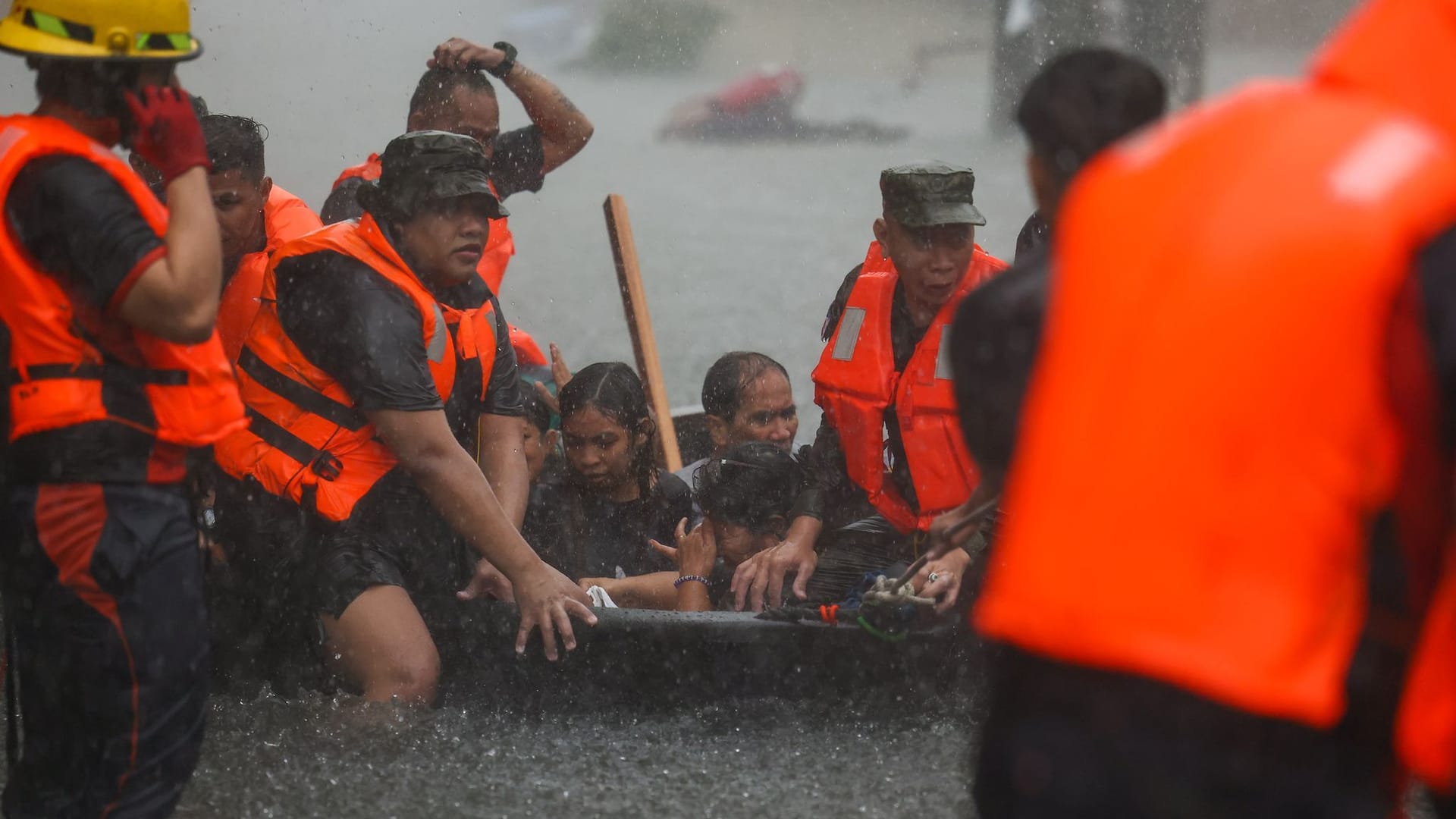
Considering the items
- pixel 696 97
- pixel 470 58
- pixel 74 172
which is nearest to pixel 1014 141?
pixel 696 97

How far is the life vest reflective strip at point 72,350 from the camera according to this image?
2.28 metres

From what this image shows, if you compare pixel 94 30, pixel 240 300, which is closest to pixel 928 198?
pixel 240 300

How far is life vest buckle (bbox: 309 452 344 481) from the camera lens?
331 centimetres

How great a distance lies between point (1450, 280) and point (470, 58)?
376cm

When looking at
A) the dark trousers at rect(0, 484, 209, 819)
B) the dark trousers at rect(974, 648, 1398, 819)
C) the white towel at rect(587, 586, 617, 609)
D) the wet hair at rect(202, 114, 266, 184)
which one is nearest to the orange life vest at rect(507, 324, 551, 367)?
the wet hair at rect(202, 114, 266, 184)

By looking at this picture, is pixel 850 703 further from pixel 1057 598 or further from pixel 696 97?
pixel 696 97

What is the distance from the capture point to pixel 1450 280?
4.16ft

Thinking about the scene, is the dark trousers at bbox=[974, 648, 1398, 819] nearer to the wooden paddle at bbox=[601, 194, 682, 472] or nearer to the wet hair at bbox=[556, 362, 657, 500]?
the wet hair at bbox=[556, 362, 657, 500]

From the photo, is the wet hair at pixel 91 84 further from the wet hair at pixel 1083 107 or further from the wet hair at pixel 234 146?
the wet hair at pixel 1083 107

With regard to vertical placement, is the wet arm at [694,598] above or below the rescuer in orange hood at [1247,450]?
below

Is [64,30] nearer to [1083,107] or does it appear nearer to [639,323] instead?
[1083,107]

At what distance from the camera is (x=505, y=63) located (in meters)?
4.75

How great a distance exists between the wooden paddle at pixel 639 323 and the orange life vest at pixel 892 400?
62.7 inches

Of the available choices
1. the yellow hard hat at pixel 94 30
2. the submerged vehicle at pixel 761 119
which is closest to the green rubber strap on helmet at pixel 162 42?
the yellow hard hat at pixel 94 30
